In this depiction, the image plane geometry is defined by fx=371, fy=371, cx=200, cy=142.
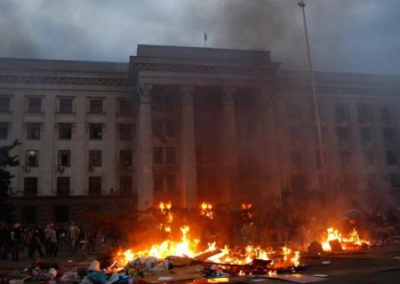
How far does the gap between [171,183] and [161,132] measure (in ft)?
14.9

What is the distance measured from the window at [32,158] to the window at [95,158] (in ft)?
14.2

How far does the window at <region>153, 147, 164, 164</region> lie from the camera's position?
31.3m

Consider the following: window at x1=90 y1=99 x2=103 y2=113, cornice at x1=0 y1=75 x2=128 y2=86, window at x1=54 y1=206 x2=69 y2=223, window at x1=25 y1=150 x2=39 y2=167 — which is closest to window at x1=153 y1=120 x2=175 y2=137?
cornice at x1=0 y1=75 x2=128 y2=86

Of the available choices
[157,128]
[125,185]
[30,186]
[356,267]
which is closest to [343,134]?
[157,128]

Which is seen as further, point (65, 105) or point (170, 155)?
point (65, 105)

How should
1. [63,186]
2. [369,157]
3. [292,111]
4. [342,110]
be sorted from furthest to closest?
[342,110]
[369,157]
[292,111]
[63,186]

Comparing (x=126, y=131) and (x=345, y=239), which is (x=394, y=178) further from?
(x=126, y=131)

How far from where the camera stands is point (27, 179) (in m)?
30.2

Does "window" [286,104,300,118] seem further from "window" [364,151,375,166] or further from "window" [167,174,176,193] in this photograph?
"window" [167,174,176,193]

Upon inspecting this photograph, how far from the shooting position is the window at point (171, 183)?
31.0 m

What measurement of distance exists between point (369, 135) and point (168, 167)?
2061 centimetres

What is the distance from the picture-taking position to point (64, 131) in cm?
3184

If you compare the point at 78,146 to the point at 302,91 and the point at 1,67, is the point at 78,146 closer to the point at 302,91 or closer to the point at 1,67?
the point at 1,67

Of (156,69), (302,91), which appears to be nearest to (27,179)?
(156,69)
